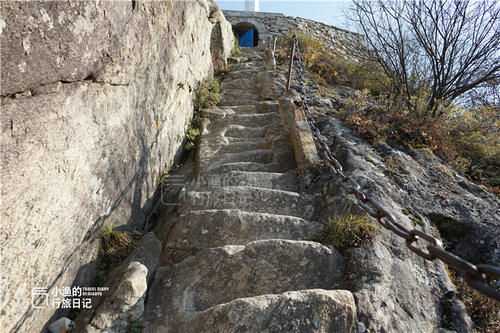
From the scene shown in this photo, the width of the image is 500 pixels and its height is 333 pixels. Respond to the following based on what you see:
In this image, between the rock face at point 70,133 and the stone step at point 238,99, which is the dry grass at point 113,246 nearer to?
the rock face at point 70,133

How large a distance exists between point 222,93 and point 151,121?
3191 millimetres

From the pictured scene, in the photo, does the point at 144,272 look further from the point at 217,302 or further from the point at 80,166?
the point at 80,166

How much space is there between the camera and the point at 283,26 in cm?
1295

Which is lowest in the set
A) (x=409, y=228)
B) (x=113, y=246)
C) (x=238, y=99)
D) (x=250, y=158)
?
(x=113, y=246)

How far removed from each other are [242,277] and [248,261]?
13 centimetres

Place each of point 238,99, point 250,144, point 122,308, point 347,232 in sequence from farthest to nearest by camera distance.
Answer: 1. point 238,99
2. point 250,144
3. point 347,232
4. point 122,308

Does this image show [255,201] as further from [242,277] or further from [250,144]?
[250,144]

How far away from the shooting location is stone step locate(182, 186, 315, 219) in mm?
3045

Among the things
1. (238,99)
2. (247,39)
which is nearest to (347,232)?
(238,99)

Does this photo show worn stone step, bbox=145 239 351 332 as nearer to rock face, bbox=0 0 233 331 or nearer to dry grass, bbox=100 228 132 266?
dry grass, bbox=100 228 132 266

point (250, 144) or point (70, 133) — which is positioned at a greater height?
point (70, 133)

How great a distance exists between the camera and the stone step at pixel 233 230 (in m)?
2.57

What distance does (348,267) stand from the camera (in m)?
2.17

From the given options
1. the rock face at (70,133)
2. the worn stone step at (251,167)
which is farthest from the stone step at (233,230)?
the worn stone step at (251,167)
